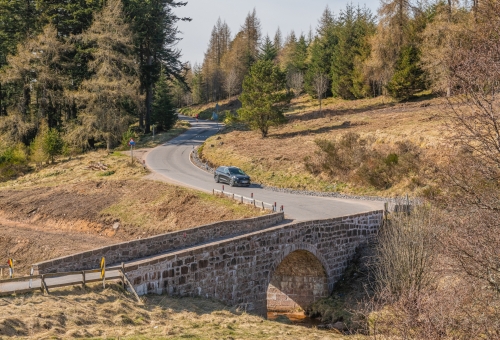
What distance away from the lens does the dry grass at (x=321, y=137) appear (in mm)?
34000

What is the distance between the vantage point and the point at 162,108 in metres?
60.3

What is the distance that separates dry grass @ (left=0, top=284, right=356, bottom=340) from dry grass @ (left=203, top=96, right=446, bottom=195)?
18.1 metres

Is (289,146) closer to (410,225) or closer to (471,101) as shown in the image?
(410,225)

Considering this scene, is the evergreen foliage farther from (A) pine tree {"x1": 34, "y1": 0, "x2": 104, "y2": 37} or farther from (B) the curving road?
(A) pine tree {"x1": 34, "y1": 0, "x2": 104, "y2": 37}

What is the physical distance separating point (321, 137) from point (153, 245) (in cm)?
2879

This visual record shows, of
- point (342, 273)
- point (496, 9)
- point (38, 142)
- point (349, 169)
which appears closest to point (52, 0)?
point (38, 142)

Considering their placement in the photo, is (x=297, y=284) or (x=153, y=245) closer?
(x=153, y=245)

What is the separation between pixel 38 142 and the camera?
45.3m

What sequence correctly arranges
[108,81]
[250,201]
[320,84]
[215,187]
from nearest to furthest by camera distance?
[250,201] < [215,187] < [108,81] < [320,84]

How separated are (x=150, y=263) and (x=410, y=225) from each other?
10.0m

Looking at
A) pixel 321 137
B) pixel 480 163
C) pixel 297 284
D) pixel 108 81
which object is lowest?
pixel 297 284

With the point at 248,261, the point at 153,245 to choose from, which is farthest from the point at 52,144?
the point at 248,261

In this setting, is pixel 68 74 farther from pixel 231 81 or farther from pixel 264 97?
pixel 231 81

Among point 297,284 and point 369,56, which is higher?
point 369,56
